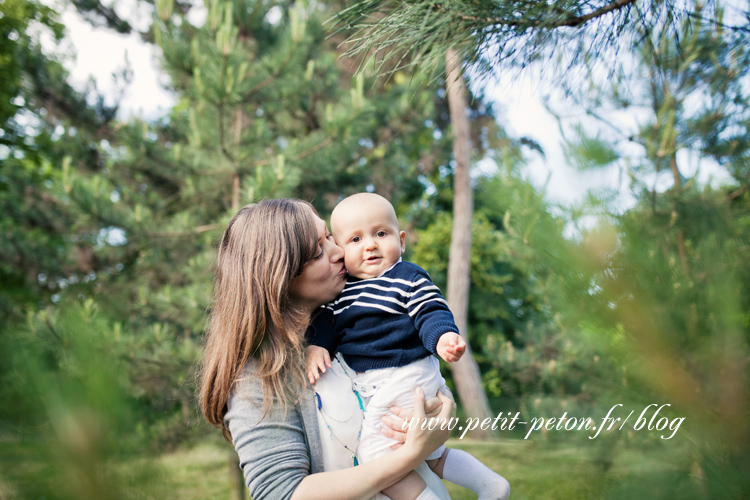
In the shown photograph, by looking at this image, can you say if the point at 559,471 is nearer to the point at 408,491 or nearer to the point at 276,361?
the point at 408,491

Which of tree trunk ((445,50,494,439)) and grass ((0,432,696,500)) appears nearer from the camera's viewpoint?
grass ((0,432,696,500))

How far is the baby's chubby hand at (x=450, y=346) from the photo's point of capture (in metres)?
1.25

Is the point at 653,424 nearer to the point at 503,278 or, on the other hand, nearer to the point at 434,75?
the point at 434,75

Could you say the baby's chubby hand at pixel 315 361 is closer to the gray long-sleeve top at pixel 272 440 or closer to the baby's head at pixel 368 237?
the gray long-sleeve top at pixel 272 440

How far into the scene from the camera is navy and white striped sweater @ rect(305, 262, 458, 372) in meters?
1.45

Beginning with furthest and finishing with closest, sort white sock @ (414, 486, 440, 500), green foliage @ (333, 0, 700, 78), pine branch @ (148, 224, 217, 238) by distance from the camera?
pine branch @ (148, 224, 217, 238), white sock @ (414, 486, 440, 500), green foliage @ (333, 0, 700, 78)

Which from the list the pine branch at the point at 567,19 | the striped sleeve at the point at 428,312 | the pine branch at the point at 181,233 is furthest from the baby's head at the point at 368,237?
the pine branch at the point at 181,233

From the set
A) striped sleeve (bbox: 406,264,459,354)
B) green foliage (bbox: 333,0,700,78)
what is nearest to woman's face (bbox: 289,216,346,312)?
striped sleeve (bbox: 406,264,459,354)

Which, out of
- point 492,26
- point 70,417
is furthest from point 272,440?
point 492,26

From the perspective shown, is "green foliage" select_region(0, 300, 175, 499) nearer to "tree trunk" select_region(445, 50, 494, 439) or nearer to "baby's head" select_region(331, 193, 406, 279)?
"baby's head" select_region(331, 193, 406, 279)

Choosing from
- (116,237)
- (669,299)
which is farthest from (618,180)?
(116,237)

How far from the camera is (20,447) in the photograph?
51 cm

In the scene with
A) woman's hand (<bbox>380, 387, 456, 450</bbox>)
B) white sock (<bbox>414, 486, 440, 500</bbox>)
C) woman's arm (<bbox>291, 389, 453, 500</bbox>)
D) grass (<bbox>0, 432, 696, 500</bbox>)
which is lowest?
white sock (<bbox>414, 486, 440, 500</bbox>)

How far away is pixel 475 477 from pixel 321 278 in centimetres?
82
